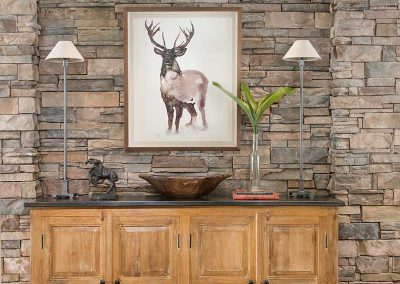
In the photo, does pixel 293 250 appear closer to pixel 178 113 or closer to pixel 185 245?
pixel 185 245

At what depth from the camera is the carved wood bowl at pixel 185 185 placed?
345 cm

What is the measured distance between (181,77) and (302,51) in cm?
93

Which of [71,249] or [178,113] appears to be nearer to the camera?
[71,249]

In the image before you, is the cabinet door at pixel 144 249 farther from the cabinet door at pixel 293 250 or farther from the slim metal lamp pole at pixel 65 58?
the cabinet door at pixel 293 250

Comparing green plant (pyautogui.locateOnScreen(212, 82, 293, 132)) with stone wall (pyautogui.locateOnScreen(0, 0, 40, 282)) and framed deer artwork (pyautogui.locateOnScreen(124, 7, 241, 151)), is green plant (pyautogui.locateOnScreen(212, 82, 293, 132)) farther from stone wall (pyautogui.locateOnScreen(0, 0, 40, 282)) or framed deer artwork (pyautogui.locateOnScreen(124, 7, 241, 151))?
stone wall (pyautogui.locateOnScreen(0, 0, 40, 282))

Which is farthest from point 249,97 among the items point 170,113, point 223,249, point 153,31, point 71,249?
point 71,249

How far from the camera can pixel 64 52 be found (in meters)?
3.53

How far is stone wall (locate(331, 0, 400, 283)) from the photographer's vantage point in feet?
12.2

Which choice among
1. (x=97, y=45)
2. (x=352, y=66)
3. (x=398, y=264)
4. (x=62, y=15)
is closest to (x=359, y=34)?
(x=352, y=66)

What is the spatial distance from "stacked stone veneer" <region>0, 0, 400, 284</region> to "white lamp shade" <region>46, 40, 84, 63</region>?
25 cm

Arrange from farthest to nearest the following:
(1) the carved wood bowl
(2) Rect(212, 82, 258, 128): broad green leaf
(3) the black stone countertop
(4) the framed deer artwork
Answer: (4) the framed deer artwork
(2) Rect(212, 82, 258, 128): broad green leaf
(1) the carved wood bowl
(3) the black stone countertop

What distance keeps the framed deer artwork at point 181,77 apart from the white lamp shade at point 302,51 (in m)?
0.42

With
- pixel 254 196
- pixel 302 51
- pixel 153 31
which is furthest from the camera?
pixel 153 31

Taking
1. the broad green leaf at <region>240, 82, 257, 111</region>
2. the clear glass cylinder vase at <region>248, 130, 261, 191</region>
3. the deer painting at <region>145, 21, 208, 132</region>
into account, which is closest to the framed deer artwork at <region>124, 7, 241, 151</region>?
the deer painting at <region>145, 21, 208, 132</region>
